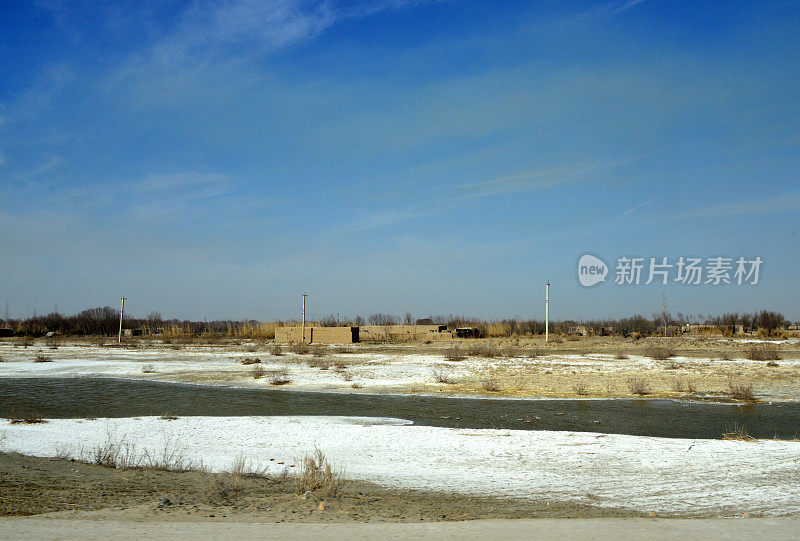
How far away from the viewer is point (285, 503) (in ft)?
23.0

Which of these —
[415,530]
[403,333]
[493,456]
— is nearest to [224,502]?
[415,530]

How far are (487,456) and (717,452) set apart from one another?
390 centimetres

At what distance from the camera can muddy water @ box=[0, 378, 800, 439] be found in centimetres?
1450

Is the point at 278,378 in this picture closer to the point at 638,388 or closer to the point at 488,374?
the point at 488,374

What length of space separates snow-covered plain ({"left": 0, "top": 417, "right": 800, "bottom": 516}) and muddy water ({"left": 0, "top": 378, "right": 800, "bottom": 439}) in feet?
5.43

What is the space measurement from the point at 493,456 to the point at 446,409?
254 inches

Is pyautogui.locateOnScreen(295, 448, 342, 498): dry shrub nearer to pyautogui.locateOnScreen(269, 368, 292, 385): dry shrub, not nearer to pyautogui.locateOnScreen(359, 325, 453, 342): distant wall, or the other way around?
pyautogui.locateOnScreen(269, 368, 292, 385): dry shrub

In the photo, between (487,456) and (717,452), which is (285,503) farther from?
(717,452)

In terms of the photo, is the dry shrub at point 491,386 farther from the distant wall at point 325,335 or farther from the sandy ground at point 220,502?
the distant wall at point 325,335

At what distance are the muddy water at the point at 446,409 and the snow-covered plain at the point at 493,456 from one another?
166 centimetres

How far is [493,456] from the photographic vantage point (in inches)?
421

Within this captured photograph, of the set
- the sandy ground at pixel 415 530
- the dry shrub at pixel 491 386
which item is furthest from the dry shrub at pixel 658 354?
the sandy ground at pixel 415 530

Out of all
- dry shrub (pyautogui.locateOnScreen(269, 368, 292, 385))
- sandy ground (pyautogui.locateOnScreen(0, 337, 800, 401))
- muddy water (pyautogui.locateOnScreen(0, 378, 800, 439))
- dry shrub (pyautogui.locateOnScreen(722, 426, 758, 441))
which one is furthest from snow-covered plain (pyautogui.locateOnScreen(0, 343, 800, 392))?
dry shrub (pyautogui.locateOnScreen(722, 426, 758, 441))

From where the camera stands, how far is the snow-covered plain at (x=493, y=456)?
8.02 meters
